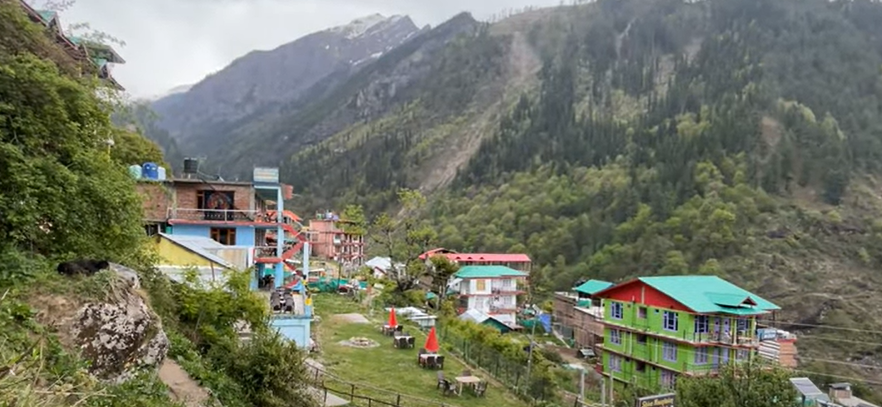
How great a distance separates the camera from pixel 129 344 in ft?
26.6

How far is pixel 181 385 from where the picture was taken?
10.0 meters

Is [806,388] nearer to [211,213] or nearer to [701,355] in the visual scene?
[701,355]

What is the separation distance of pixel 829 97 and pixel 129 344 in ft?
412

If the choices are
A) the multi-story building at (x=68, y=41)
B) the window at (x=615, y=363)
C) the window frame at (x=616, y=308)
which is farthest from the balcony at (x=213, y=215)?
the window at (x=615, y=363)

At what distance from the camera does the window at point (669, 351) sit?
30203mm

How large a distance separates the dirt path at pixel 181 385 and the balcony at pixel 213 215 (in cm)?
1630

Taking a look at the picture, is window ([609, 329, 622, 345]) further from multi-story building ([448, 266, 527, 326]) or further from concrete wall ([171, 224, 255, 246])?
concrete wall ([171, 224, 255, 246])

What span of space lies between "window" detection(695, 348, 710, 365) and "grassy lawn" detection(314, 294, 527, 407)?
1348 centimetres

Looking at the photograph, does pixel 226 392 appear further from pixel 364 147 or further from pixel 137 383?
pixel 364 147

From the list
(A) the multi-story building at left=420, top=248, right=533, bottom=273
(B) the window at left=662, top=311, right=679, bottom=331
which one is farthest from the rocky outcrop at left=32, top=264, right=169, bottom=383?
(A) the multi-story building at left=420, top=248, right=533, bottom=273

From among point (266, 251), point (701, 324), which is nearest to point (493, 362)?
point (701, 324)

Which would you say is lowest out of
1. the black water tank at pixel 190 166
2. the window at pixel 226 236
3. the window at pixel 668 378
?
the window at pixel 668 378

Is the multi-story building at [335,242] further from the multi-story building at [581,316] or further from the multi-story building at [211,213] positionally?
the multi-story building at [211,213]

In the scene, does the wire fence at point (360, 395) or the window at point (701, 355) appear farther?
the window at point (701, 355)
